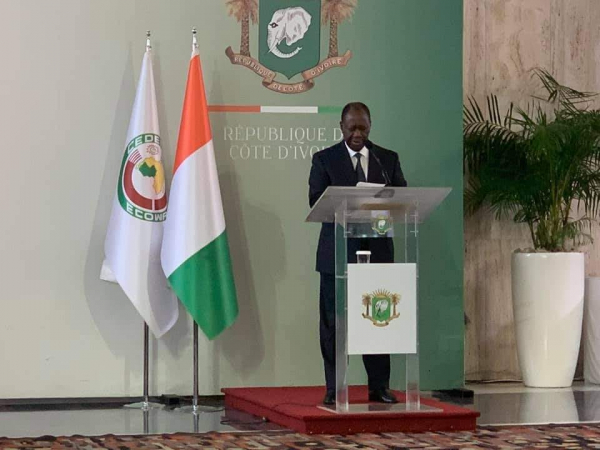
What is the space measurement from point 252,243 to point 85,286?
1038mm

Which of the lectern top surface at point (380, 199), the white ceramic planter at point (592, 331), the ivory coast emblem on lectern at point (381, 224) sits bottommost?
the white ceramic planter at point (592, 331)

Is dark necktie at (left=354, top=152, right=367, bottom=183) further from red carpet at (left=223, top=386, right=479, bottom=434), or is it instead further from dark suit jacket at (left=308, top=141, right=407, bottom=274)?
red carpet at (left=223, top=386, right=479, bottom=434)

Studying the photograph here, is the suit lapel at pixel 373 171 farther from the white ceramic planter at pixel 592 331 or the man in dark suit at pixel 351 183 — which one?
the white ceramic planter at pixel 592 331

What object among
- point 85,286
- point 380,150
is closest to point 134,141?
point 85,286

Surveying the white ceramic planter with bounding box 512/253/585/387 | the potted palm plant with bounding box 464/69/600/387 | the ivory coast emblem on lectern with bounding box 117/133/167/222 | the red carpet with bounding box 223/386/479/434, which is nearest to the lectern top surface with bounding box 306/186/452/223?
the red carpet with bounding box 223/386/479/434

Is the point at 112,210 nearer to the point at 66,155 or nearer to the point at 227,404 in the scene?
the point at 66,155

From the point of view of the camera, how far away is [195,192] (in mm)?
6227

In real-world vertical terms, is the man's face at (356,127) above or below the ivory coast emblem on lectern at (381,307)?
above

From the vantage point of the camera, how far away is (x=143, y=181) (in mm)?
6281

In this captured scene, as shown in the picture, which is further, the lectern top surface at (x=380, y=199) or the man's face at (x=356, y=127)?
the man's face at (x=356, y=127)

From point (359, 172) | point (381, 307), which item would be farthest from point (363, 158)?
point (381, 307)

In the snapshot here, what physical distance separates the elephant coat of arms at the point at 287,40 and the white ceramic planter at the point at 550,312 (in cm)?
195

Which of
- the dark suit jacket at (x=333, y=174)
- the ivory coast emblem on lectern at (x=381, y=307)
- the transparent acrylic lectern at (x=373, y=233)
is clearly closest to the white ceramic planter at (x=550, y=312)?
the dark suit jacket at (x=333, y=174)

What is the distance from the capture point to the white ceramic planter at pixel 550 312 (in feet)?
23.9
